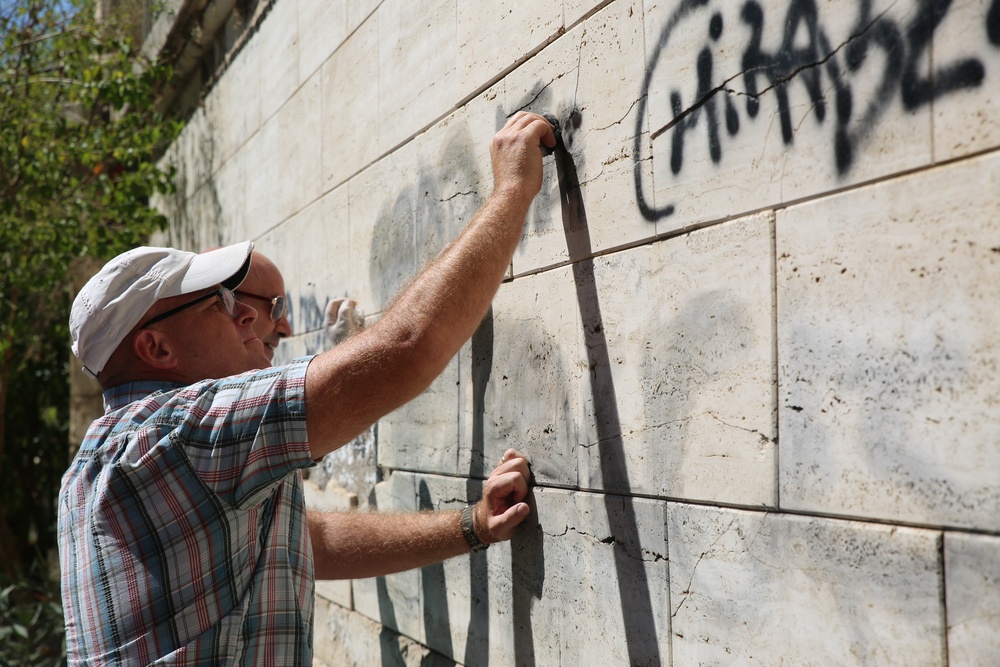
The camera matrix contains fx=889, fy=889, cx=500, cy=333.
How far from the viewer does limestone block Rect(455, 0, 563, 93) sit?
2461 millimetres

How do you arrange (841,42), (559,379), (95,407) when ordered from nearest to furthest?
(841,42) → (559,379) → (95,407)

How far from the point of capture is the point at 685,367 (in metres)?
1.92

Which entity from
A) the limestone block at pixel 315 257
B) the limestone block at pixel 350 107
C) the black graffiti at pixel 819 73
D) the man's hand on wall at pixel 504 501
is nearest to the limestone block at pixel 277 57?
the limestone block at pixel 350 107

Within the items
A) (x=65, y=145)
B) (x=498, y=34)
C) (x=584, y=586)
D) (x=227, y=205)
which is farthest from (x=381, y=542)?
(x=65, y=145)

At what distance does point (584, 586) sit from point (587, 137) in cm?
114

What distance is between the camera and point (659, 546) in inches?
78.1

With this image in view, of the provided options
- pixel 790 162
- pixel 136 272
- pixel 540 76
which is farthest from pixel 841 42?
pixel 136 272

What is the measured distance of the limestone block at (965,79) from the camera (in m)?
1.32

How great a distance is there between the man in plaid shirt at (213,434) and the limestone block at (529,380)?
0.31 meters

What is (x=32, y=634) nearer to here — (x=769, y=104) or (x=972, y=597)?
(x=769, y=104)

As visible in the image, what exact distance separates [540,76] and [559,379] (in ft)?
2.78

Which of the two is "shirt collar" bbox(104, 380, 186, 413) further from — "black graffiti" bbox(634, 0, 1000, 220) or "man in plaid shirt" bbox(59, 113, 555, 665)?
"black graffiti" bbox(634, 0, 1000, 220)

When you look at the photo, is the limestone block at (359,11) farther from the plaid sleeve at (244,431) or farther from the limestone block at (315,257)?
the plaid sleeve at (244,431)

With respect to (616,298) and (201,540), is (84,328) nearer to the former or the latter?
(201,540)
